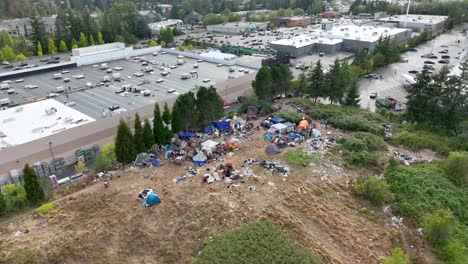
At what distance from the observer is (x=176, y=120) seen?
24750 millimetres

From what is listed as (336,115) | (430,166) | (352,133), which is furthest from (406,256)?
(336,115)

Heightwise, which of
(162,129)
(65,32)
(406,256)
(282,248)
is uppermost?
(65,32)

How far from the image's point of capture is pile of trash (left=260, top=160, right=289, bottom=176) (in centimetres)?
2002

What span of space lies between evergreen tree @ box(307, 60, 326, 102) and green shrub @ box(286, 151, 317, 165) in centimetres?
1104

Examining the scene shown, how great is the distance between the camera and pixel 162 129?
23625mm

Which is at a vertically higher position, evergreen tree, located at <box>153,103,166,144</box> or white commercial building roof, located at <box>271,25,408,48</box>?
white commercial building roof, located at <box>271,25,408,48</box>

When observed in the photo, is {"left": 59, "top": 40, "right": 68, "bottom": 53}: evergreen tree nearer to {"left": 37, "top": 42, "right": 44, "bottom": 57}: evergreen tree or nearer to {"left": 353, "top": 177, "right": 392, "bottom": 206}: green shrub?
{"left": 37, "top": 42, "right": 44, "bottom": 57}: evergreen tree

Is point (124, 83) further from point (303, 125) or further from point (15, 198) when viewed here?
point (303, 125)

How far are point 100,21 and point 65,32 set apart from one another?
294 inches

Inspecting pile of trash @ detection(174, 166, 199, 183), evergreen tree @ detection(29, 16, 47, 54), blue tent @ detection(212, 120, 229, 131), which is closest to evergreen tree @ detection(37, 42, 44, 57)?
evergreen tree @ detection(29, 16, 47, 54)

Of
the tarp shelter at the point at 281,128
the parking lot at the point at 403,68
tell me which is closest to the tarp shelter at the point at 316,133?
the tarp shelter at the point at 281,128

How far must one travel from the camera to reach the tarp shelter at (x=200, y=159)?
70.2ft

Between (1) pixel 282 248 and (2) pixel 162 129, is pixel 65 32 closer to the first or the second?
(2) pixel 162 129

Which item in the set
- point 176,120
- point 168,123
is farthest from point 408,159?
point 168,123
